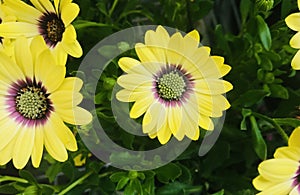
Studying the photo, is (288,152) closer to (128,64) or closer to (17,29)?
(128,64)

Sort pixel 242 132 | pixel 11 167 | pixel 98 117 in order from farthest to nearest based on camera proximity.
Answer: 1. pixel 11 167
2. pixel 242 132
3. pixel 98 117

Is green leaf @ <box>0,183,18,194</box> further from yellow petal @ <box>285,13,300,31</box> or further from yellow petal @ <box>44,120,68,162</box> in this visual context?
yellow petal @ <box>285,13,300,31</box>

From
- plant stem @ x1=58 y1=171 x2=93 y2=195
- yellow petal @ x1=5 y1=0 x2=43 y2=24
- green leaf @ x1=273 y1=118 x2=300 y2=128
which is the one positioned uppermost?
yellow petal @ x1=5 y1=0 x2=43 y2=24

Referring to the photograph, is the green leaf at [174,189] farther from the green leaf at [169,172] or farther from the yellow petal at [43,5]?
the yellow petal at [43,5]

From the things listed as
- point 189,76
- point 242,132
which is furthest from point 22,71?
point 242,132

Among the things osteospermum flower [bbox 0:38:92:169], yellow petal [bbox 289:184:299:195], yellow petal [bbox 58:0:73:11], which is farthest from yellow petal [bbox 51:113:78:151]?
yellow petal [bbox 289:184:299:195]

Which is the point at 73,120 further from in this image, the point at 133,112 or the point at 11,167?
the point at 11,167
